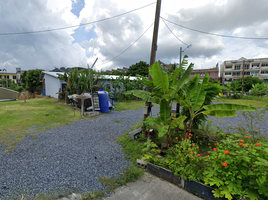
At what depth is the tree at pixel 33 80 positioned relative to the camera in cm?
2508

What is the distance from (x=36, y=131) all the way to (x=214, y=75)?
6682cm

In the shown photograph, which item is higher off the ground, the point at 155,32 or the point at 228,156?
the point at 155,32

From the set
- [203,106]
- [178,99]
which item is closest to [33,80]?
[178,99]

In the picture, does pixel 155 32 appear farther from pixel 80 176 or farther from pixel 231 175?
pixel 80 176

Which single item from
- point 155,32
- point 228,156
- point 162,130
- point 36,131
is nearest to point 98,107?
point 36,131

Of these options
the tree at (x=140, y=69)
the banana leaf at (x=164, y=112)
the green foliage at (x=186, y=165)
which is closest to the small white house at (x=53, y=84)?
the banana leaf at (x=164, y=112)

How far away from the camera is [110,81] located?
17875mm

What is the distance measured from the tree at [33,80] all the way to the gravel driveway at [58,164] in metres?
24.7

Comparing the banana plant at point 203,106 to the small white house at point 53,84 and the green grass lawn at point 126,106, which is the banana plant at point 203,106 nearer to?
the green grass lawn at point 126,106

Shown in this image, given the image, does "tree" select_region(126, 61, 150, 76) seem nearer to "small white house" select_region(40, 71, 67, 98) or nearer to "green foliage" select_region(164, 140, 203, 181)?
"small white house" select_region(40, 71, 67, 98)

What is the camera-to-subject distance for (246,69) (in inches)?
2186

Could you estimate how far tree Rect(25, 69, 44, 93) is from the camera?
2508cm

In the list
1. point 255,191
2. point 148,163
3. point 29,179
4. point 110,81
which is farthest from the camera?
point 110,81

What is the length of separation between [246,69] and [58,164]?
72.1m
